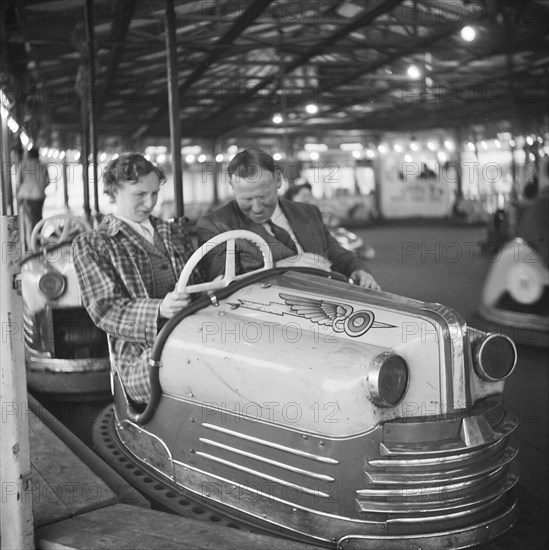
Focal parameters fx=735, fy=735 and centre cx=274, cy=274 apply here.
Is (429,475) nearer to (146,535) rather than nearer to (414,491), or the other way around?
(414,491)

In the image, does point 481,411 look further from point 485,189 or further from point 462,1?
point 485,189

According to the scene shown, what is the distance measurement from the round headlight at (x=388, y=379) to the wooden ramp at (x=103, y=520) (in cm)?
37

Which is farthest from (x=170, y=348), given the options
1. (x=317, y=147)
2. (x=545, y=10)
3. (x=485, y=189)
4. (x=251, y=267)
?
(x=317, y=147)

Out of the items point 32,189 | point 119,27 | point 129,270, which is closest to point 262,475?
point 129,270

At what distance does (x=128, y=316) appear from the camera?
6.55 ft

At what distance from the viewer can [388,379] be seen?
153cm

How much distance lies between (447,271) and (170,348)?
5524 mm

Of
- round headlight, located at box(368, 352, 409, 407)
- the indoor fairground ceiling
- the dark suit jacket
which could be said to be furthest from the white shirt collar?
the indoor fairground ceiling

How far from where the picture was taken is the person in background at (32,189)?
19.9 feet

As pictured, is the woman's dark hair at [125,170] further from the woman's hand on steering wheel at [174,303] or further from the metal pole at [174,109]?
the metal pole at [174,109]

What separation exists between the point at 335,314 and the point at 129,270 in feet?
2.19

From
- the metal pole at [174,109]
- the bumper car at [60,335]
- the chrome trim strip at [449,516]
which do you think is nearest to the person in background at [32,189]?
the metal pole at [174,109]

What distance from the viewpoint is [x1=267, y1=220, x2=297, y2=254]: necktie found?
2.23 metres

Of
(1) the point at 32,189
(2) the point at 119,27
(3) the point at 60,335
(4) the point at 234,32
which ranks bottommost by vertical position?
(3) the point at 60,335
